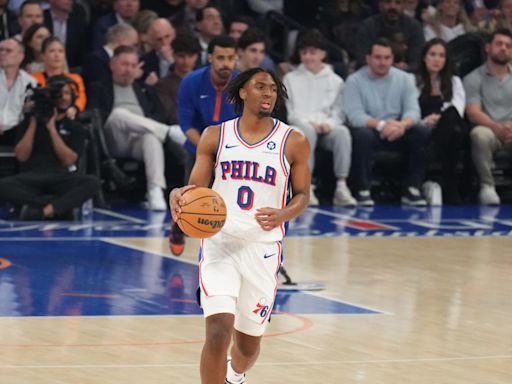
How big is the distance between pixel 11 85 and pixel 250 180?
25.2ft

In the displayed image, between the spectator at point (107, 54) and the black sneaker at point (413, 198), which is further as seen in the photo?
the black sneaker at point (413, 198)

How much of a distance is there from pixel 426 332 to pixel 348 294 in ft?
4.87

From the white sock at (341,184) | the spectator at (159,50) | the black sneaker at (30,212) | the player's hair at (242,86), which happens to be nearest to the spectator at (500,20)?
the white sock at (341,184)

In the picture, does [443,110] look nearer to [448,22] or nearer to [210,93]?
[448,22]

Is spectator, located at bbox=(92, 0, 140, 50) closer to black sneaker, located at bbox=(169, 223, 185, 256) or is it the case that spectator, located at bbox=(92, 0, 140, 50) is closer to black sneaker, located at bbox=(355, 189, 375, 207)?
black sneaker, located at bbox=(355, 189, 375, 207)

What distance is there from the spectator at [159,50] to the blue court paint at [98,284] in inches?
143

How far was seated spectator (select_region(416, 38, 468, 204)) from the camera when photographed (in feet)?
51.2

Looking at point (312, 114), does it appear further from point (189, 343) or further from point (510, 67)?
point (189, 343)

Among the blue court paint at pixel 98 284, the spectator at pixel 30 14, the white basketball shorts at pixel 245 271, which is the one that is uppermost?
the spectator at pixel 30 14

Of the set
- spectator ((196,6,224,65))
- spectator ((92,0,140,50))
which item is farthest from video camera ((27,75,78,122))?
spectator ((196,6,224,65))

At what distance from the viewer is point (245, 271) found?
661 cm

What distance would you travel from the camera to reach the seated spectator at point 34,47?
14281 millimetres

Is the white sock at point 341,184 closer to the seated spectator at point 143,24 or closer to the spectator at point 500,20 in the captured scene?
the seated spectator at point 143,24

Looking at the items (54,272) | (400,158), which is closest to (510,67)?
(400,158)
